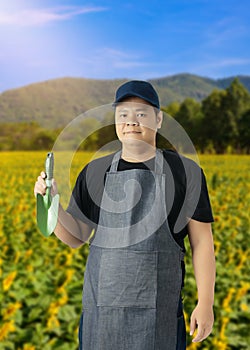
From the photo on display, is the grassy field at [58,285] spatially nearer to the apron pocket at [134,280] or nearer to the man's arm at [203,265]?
the apron pocket at [134,280]

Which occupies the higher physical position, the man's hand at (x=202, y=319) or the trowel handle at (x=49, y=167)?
the trowel handle at (x=49, y=167)

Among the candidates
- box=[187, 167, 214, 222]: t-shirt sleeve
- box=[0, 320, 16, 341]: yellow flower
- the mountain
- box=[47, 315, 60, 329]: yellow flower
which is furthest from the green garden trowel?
the mountain

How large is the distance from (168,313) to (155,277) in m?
0.11

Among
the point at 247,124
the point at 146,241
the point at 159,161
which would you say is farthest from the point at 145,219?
the point at 247,124

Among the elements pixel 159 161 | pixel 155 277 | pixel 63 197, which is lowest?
pixel 155 277

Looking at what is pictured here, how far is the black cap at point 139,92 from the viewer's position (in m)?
1.48

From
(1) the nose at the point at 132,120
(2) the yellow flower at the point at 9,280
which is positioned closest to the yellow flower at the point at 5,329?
(2) the yellow flower at the point at 9,280

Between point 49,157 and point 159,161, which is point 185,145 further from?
point 49,157

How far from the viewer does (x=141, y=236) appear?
1438 millimetres

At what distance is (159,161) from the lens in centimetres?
151

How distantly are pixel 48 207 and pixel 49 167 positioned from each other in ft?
0.38

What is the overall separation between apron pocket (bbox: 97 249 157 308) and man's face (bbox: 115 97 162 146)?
0.97ft

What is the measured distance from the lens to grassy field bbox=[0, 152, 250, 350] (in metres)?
2.66

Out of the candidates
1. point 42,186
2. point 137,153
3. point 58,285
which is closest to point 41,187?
point 42,186
